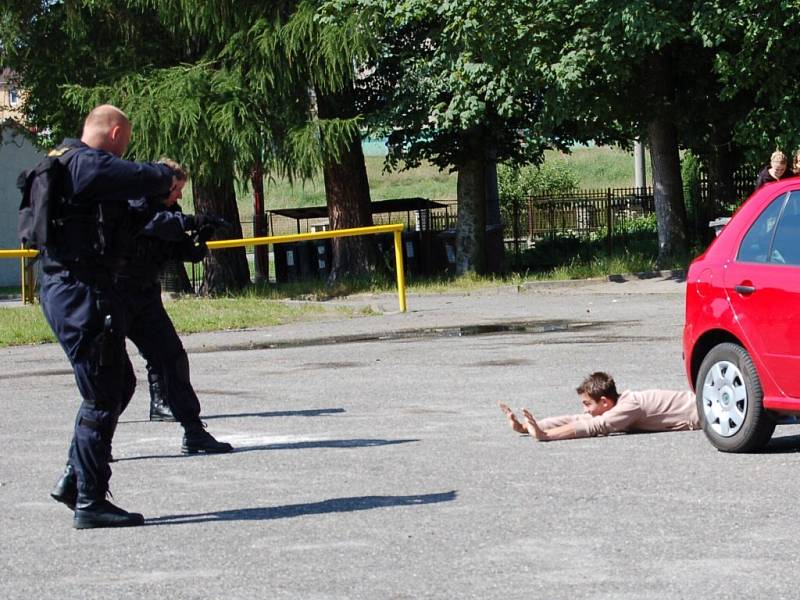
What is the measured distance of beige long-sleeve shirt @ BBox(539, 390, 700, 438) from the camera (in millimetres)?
9336

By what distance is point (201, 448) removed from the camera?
9258mm

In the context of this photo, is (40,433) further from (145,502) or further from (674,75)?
(674,75)

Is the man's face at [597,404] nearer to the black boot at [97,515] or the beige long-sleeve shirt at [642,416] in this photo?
the beige long-sleeve shirt at [642,416]

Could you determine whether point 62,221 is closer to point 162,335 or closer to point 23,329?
point 162,335

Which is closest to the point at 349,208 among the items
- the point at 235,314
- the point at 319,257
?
the point at 319,257

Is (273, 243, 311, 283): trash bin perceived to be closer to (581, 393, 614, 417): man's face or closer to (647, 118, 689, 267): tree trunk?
(647, 118, 689, 267): tree trunk

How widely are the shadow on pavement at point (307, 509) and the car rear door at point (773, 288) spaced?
1895 millimetres

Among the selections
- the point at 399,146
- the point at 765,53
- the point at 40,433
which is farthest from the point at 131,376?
the point at 399,146

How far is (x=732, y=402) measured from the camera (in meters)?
8.60

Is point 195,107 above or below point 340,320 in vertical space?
above

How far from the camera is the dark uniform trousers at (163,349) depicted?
9266mm

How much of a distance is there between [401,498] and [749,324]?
2.22m

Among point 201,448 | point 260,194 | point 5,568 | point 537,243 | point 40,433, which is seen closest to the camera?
point 5,568

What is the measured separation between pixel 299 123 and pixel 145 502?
19.3m
